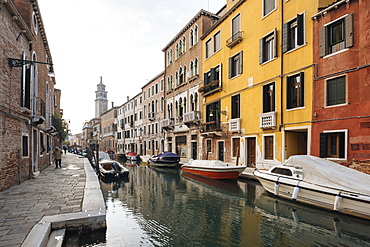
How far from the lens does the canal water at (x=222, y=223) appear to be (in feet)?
18.0

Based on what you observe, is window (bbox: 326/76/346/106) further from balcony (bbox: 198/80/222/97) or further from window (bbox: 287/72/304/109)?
balcony (bbox: 198/80/222/97)

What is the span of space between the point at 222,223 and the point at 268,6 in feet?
40.7

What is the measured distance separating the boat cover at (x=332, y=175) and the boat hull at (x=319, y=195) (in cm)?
16

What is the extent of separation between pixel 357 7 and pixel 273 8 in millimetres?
4960

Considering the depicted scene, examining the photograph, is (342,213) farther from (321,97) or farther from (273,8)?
(273,8)

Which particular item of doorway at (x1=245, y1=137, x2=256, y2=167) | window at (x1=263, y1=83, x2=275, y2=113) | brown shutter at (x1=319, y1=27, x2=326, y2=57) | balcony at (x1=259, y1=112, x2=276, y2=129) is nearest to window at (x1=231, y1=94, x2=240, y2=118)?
doorway at (x1=245, y1=137, x2=256, y2=167)

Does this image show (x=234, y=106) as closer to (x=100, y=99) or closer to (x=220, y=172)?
(x=220, y=172)

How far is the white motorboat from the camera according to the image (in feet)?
22.1

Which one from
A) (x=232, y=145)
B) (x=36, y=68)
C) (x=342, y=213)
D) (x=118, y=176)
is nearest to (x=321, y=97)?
(x=342, y=213)

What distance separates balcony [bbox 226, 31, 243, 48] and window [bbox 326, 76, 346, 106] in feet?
23.7

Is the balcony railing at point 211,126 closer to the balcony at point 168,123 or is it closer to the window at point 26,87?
the balcony at point 168,123

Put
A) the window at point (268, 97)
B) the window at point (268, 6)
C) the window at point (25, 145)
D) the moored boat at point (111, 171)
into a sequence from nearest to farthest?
the window at point (25, 145), the window at point (268, 97), the window at point (268, 6), the moored boat at point (111, 171)

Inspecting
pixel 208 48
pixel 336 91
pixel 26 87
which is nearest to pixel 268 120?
pixel 336 91

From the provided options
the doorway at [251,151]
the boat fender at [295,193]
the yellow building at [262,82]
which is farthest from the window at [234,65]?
the boat fender at [295,193]
